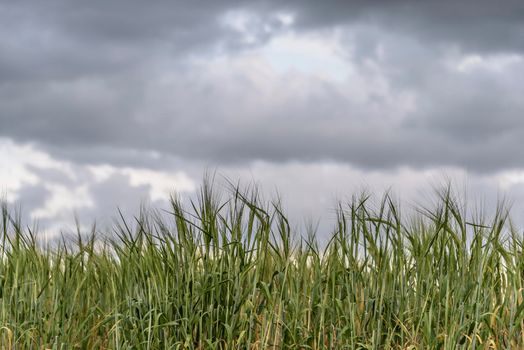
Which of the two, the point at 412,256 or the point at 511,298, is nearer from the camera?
the point at 511,298

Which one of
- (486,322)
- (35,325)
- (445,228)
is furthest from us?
(35,325)

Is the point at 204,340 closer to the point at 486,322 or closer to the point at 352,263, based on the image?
the point at 352,263

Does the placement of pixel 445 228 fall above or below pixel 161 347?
above

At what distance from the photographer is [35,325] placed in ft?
18.2

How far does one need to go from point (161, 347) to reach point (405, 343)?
1.54 metres

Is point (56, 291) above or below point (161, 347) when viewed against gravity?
above

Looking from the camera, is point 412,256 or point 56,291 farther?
point 56,291

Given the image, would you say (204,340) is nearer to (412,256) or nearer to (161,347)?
(161,347)

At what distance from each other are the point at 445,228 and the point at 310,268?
96 centimetres

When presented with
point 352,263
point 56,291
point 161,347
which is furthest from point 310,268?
point 56,291

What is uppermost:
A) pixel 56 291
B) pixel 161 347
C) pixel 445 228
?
pixel 445 228

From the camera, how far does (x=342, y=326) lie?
5.07 m

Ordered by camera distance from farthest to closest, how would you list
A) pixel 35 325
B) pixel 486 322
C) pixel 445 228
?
pixel 35 325
pixel 445 228
pixel 486 322

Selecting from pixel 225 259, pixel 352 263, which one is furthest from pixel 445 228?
pixel 225 259
